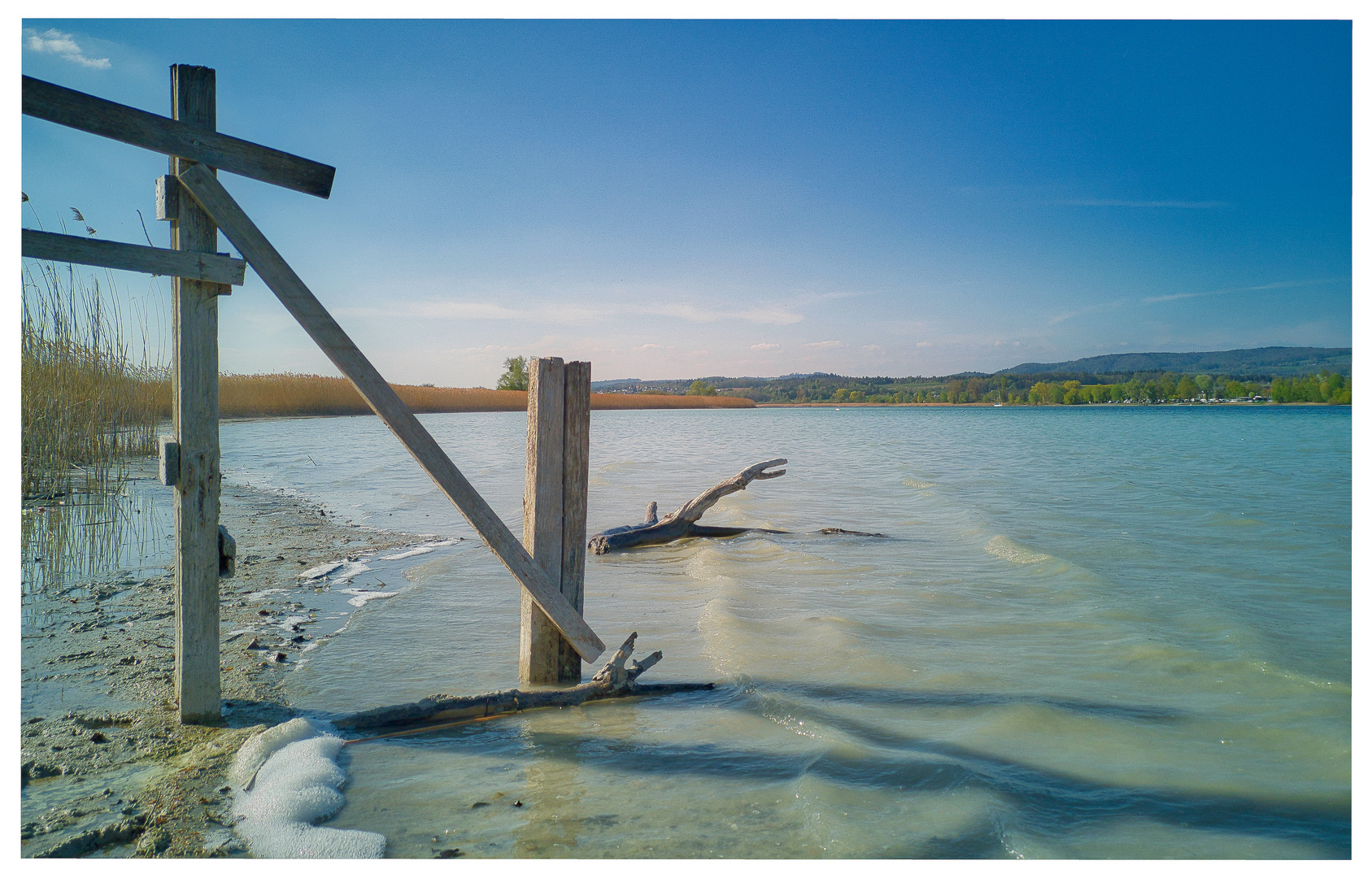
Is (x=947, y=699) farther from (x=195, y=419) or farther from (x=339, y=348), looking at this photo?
(x=195, y=419)

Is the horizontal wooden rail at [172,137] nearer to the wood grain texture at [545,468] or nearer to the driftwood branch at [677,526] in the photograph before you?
the wood grain texture at [545,468]

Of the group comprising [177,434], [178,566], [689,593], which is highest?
[177,434]

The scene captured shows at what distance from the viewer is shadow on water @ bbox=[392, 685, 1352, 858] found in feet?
10.9

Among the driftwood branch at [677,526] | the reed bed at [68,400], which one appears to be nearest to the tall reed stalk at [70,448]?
the reed bed at [68,400]

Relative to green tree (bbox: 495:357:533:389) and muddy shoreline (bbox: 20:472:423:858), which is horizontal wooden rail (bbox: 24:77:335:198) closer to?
muddy shoreline (bbox: 20:472:423:858)

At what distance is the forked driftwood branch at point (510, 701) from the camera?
393 cm

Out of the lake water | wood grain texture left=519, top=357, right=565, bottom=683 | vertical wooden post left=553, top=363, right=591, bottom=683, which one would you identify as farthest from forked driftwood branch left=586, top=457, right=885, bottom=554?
wood grain texture left=519, top=357, right=565, bottom=683

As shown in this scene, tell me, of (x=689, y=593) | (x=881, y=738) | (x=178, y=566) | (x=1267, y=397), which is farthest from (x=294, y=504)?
(x=1267, y=397)

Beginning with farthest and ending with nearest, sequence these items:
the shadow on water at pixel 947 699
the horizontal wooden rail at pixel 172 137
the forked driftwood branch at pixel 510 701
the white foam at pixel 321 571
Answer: the white foam at pixel 321 571 → the shadow on water at pixel 947 699 → the forked driftwood branch at pixel 510 701 → the horizontal wooden rail at pixel 172 137

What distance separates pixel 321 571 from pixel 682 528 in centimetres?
498

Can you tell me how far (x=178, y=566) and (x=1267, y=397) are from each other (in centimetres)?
5054

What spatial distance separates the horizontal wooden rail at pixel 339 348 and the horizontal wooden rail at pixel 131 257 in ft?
0.54

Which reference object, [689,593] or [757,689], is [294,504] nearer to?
[689,593]

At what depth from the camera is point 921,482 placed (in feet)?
59.5
